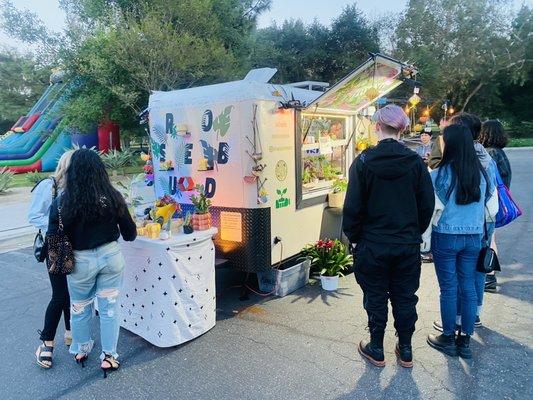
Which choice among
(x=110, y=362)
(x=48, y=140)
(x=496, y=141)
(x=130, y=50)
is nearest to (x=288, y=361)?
(x=110, y=362)

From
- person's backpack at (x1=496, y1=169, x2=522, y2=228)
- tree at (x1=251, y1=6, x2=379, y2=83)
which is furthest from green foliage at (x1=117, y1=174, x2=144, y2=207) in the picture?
tree at (x1=251, y1=6, x2=379, y2=83)

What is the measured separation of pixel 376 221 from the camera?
270 cm

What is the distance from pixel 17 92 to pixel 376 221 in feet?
113

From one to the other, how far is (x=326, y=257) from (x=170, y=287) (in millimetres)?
2078

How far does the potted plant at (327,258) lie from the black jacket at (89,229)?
2.41 meters

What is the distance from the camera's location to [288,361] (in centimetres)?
302

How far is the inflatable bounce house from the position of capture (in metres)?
17.4

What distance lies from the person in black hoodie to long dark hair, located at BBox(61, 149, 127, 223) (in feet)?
5.51

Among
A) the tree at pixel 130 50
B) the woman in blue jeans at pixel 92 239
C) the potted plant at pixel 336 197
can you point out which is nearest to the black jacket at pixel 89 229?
the woman in blue jeans at pixel 92 239

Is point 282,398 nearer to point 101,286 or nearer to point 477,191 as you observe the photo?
point 101,286

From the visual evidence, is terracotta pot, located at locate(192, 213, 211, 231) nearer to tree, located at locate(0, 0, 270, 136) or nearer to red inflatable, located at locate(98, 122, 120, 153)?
tree, located at locate(0, 0, 270, 136)

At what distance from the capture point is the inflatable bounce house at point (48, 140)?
17375 mm

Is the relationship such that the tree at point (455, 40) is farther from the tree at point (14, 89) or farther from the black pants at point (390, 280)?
the tree at point (14, 89)

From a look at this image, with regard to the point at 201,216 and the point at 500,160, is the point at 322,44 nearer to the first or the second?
the point at 500,160
